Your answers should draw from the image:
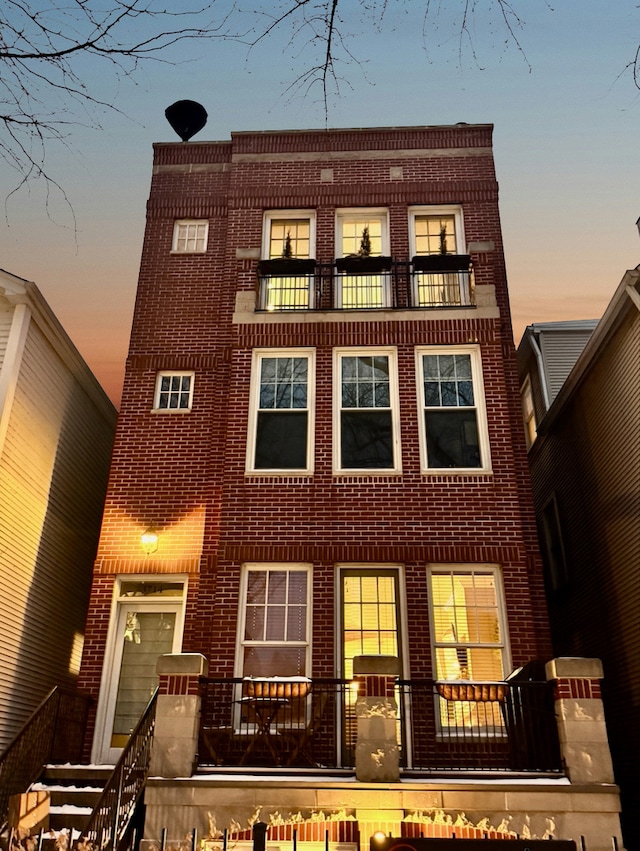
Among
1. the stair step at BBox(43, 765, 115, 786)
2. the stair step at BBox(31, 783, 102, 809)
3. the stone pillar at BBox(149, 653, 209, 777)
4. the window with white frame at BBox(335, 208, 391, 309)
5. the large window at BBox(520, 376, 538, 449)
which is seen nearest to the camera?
the stone pillar at BBox(149, 653, 209, 777)

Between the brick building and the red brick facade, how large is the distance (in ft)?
0.12

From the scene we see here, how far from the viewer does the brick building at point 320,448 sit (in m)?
10.7

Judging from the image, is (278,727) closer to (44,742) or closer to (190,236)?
(44,742)

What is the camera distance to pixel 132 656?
11.6 m

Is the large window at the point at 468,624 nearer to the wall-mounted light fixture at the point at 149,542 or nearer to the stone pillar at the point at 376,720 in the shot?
the stone pillar at the point at 376,720

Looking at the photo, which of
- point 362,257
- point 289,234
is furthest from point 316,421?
point 289,234

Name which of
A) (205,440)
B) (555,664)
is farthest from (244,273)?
(555,664)

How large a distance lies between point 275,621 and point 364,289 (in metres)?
6.24

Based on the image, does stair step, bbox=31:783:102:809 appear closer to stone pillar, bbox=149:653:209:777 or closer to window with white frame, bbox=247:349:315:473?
stone pillar, bbox=149:653:209:777

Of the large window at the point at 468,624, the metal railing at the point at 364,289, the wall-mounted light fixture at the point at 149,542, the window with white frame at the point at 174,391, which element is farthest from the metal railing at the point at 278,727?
the metal railing at the point at 364,289

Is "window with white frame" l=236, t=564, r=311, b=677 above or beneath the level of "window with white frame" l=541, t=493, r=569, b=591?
beneath

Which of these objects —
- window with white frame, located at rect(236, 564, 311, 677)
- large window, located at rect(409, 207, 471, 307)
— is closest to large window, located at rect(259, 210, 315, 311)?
large window, located at rect(409, 207, 471, 307)

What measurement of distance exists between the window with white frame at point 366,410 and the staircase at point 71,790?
5.60 metres

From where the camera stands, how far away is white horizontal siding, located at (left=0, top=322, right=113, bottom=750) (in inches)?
456
